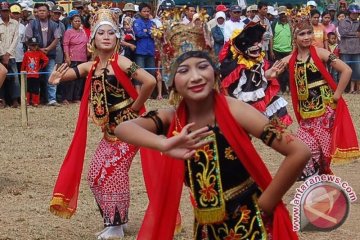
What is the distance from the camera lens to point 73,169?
766 cm

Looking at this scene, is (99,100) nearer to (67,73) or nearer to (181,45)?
(67,73)

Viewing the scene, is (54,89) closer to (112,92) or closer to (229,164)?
(112,92)

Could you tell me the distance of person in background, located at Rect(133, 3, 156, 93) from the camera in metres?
17.5

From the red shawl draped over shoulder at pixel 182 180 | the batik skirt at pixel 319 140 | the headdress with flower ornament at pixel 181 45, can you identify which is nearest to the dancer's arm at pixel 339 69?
the batik skirt at pixel 319 140

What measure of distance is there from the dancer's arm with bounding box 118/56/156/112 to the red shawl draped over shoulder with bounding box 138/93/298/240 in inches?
112

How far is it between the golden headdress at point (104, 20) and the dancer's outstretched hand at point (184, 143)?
3.90 m

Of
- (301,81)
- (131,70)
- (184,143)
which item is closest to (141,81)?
(131,70)

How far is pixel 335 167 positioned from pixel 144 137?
7090 mm

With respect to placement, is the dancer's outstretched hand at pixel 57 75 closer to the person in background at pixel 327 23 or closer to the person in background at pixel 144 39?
the person in background at pixel 144 39

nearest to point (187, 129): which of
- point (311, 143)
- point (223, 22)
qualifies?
point (311, 143)

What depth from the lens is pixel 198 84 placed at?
4438 mm

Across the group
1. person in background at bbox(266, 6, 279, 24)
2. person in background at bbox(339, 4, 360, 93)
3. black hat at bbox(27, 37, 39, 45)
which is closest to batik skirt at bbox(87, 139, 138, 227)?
black hat at bbox(27, 37, 39, 45)

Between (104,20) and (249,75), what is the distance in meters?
2.85

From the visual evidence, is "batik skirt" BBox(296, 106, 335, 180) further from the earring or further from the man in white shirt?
the man in white shirt
